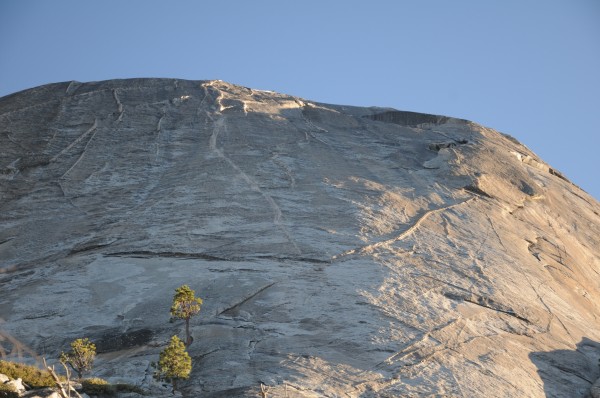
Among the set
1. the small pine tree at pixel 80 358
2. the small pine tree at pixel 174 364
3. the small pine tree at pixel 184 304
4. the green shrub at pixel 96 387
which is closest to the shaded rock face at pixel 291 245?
the small pine tree at pixel 174 364

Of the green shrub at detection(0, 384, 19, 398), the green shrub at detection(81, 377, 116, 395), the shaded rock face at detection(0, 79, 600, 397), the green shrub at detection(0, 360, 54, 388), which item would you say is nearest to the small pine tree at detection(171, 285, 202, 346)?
the shaded rock face at detection(0, 79, 600, 397)

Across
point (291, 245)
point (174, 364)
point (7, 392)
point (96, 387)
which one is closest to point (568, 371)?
point (291, 245)

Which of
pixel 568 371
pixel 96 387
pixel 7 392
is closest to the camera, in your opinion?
pixel 7 392

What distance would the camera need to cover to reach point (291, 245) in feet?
71.9

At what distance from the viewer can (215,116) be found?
31.3 m

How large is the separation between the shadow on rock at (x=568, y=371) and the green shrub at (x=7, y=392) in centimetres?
993

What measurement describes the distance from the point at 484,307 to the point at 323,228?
15.9ft

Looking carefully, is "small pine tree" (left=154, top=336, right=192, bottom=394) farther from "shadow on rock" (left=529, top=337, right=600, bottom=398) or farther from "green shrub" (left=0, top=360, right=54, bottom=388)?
"shadow on rock" (left=529, top=337, right=600, bottom=398)

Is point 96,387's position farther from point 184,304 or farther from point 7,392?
point 184,304

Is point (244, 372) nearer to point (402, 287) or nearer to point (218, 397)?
point (218, 397)

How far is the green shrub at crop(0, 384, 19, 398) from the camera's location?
13462mm

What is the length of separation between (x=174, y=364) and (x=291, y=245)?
7.31m

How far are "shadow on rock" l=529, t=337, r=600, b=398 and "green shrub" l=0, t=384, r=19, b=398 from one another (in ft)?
32.6

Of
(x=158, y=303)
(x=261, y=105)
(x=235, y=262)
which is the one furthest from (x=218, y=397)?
(x=261, y=105)
